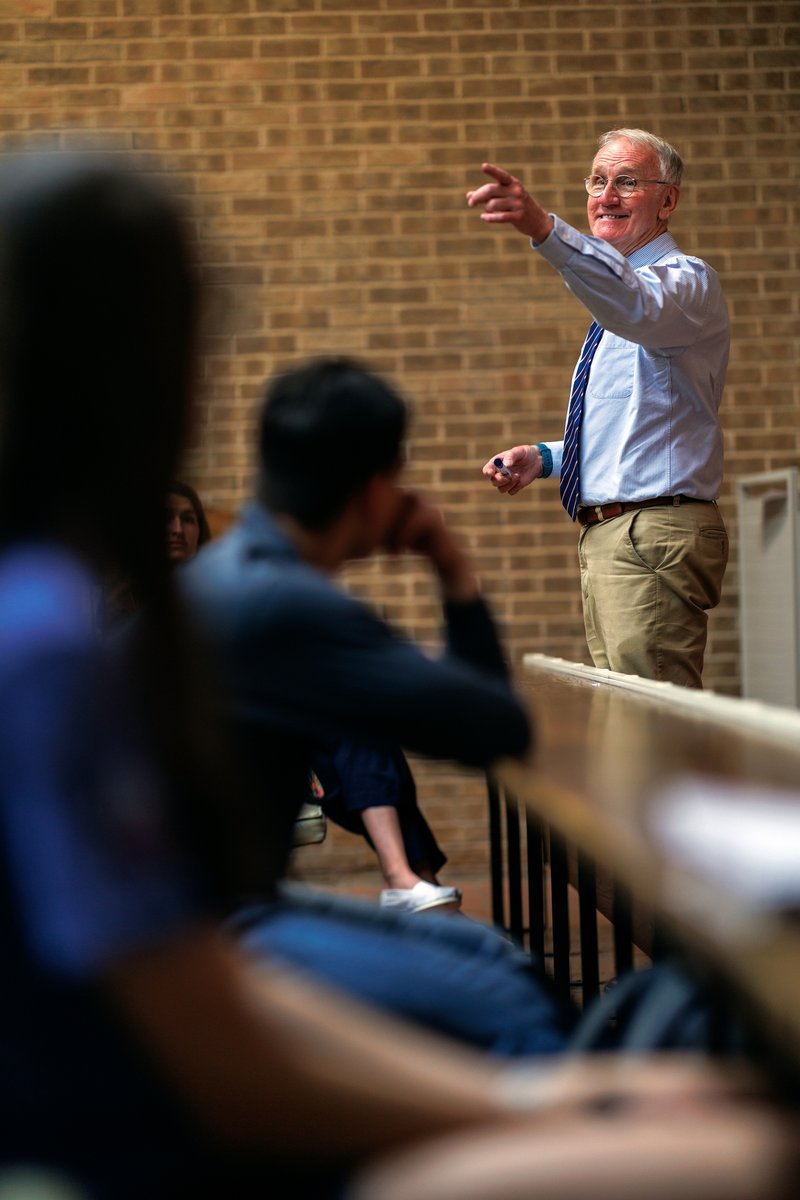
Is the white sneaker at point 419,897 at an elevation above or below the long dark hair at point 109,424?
below

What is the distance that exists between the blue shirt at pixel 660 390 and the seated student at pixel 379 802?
98 centimetres

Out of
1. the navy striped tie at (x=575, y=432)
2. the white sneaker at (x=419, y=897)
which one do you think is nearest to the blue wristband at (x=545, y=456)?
the navy striped tie at (x=575, y=432)

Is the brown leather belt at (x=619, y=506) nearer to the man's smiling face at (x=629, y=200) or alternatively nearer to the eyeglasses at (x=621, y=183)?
the man's smiling face at (x=629, y=200)

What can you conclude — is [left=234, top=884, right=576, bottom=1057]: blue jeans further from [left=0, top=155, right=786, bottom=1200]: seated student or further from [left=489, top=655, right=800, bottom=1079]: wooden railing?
[left=0, top=155, right=786, bottom=1200]: seated student

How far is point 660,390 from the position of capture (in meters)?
3.25

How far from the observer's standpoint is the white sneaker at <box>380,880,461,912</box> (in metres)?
3.62

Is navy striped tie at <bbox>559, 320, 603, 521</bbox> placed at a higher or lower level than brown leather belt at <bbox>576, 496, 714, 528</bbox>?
higher

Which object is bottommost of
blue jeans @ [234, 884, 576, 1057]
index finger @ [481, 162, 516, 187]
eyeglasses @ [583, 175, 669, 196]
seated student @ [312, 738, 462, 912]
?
seated student @ [312, 738, 462, 912]

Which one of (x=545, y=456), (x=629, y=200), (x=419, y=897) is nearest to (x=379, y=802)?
(x=419, y=897)

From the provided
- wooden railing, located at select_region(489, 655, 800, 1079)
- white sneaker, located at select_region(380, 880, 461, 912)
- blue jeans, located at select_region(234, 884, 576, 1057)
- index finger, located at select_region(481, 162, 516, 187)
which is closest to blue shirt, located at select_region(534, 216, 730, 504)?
index finger, located at select_region(481, 162, 516, 187)

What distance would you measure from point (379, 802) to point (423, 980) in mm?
2591

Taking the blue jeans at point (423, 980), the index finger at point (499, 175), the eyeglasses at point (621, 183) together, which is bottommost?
the blue jeans at point (423, 980)

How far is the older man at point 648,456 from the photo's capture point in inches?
126

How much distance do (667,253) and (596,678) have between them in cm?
132
